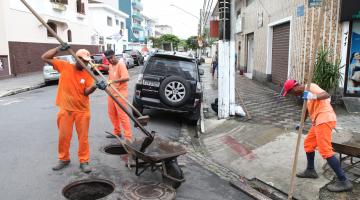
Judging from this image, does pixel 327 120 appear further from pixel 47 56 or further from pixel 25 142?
pixel 25 142

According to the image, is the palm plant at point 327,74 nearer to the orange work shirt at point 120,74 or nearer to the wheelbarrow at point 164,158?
the orange work shirt at point 120,74

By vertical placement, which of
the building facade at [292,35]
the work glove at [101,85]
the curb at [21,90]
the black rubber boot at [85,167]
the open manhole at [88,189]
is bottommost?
the open manhole at [88,189]

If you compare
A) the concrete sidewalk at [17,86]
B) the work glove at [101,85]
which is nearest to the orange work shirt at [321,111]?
the work glove at [101,85]

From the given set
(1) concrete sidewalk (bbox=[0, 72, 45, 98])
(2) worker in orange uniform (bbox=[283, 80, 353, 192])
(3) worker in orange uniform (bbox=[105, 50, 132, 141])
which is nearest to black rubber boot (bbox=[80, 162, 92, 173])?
(3) worker in orange uniform (bbox=[105, 50, 132, 141])

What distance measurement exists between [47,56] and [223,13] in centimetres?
532

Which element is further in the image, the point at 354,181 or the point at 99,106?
the point at 99,106

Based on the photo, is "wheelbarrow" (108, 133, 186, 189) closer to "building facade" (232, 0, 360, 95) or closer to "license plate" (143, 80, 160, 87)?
"building facade" (232, 0, 360, 95)

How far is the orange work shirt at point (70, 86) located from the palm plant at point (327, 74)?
710 cm

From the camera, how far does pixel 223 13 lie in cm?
905

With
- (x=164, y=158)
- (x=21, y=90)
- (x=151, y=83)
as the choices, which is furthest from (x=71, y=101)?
(x=21, y=90)

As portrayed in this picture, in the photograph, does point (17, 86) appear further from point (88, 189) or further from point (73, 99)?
point (88, 189)

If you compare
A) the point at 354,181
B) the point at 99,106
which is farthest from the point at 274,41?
the point at 354,181

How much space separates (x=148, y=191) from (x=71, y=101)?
5.77 feet

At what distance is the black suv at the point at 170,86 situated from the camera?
8172mm
